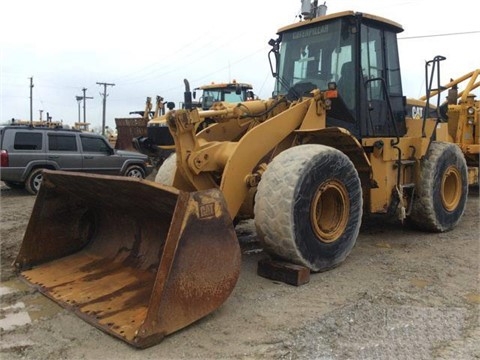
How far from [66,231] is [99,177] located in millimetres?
1185

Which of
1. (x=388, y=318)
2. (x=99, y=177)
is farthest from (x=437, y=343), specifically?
(x=99, y=177)

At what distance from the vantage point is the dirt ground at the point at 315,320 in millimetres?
3297

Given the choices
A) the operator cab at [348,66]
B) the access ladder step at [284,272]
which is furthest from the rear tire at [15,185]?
the access ladder step at [284,272]

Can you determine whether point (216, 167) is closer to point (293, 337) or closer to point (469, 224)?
point (293, 337)

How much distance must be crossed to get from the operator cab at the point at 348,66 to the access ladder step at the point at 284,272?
1979mm

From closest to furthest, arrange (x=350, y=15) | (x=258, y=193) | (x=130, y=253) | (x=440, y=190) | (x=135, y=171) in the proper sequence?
1. (x=258, y=193)
2. (x=130, y=253)
3. (x=350, y=15)
4. (x=440, y=190)
5. (x=135, y=171)

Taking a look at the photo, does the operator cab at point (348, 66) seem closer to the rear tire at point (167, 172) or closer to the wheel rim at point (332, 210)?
the wheel rim at point (332, 210)

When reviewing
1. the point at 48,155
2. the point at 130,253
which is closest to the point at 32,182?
the point at 48,155

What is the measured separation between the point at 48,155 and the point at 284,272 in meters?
9.62

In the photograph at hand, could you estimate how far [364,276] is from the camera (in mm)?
4891

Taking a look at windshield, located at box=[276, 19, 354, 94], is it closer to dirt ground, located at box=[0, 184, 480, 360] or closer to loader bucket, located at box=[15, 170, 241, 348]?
dirt ground, located at box=[0, 184, 480, 360]

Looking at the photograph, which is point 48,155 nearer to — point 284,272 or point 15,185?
point 15,185

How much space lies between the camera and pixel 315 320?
3.78 m

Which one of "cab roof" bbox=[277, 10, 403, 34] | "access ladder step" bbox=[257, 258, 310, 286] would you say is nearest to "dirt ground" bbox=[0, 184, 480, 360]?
"access ladder step" bbox=[257, 258, 310, 286]
